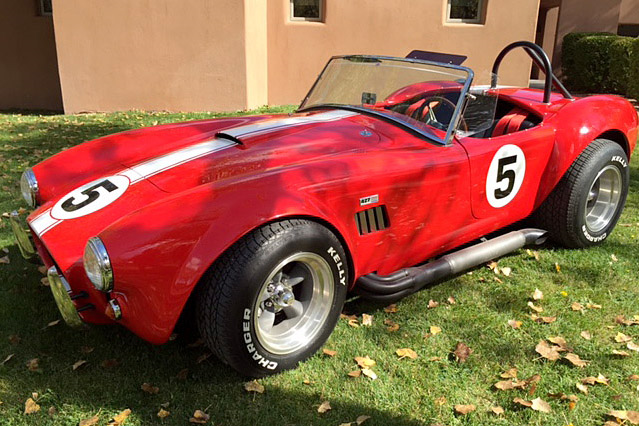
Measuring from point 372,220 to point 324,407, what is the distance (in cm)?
94

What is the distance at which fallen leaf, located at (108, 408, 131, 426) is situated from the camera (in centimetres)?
230

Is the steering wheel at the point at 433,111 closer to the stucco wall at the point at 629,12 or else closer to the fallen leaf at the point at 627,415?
the fallen leaf at the point at 627,415

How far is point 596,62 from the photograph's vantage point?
46.6ft

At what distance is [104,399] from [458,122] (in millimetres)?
2447

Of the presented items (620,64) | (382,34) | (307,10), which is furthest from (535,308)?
(620,64)

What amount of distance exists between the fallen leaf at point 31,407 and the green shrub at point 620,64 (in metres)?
13.9

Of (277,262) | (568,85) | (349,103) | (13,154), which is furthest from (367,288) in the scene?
(568,85)

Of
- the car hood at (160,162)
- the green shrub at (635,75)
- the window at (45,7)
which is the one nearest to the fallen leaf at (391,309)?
the car hood at (160,162)

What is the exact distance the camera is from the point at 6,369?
8.60 ft

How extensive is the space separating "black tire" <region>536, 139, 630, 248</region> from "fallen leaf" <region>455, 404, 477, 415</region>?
191 cm

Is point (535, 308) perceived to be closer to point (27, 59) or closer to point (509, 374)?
point (509, 374)

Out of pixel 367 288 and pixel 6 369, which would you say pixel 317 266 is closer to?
pixel 367 288

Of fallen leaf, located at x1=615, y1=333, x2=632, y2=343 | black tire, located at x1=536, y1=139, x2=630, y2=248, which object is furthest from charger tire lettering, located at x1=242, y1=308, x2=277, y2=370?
black tire, located at x1=536, y1=139, x2=630, y2=248

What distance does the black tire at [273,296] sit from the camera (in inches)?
89.1
